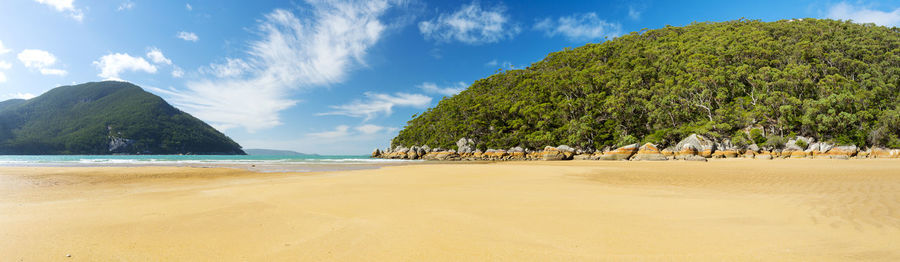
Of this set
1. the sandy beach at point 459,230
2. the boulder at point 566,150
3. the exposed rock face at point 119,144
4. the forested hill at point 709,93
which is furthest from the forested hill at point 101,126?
the sandy beach at point 459,230

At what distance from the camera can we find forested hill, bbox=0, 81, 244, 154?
339ft

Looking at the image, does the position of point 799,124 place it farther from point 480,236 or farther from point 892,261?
point 480,236

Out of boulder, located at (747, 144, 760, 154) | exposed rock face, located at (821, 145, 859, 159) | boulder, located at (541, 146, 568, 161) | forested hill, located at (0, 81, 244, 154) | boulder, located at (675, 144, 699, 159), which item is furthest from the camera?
forested hill, located at (0, 81, 244, 154)

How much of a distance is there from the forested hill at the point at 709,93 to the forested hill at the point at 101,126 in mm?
113549

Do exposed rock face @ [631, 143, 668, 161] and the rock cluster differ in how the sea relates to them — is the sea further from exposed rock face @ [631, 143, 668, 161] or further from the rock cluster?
exposed rock face @ [631, 143, 668, 161]

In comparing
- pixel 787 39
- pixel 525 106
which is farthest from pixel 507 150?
pixel 787 39

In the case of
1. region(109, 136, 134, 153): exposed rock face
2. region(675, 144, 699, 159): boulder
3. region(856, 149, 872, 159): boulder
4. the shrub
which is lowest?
region(856, 149, 872, 159): boulder

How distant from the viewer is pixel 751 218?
432 cm

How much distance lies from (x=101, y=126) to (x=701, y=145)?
169 metres

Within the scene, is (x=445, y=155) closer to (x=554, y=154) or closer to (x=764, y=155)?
(x=554, y=154)

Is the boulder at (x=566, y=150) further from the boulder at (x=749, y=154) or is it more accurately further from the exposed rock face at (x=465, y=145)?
the exposed rock face at (x=465, y=145)

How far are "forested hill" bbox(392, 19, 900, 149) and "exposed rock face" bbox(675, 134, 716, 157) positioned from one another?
1220 mm

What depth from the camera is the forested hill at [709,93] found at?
3073 centimetres

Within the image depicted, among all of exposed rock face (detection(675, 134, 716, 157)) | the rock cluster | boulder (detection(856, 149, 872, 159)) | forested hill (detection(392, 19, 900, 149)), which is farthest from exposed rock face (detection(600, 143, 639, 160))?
boulder (detection(856, 149, 872, 159))
